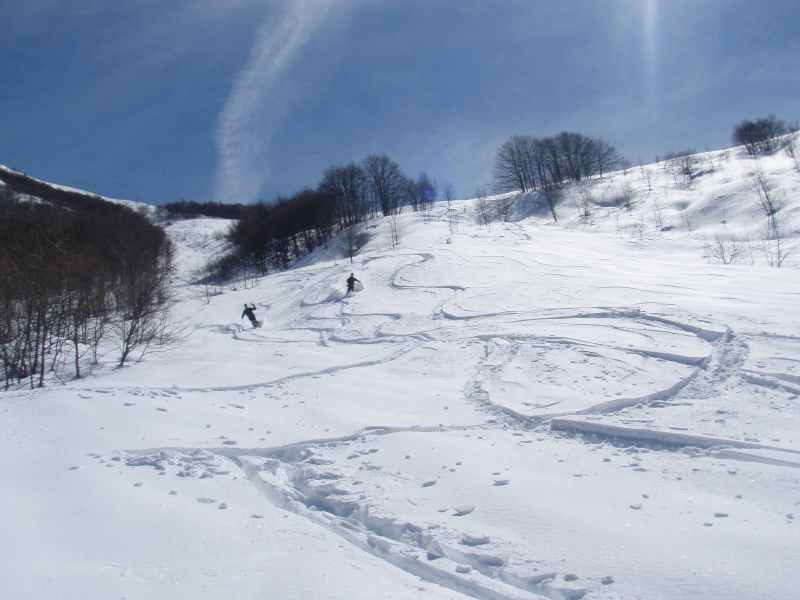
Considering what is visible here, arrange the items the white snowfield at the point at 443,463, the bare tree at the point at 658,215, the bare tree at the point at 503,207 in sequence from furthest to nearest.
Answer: the bare tree at the point at 503,207 → the bare tree at the point at 658,215 → the white snowfield at the point at 443,463

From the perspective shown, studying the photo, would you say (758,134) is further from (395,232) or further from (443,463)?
(443,463)

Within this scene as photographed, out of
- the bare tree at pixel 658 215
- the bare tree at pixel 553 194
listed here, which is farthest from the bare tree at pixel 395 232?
the bare tree at pixel 658 215

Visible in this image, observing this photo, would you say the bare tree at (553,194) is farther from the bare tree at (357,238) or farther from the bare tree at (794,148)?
the bare tree at (357,238)

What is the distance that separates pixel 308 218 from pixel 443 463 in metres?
51.7

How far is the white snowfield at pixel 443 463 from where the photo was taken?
340cm

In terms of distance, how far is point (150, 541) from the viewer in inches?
151

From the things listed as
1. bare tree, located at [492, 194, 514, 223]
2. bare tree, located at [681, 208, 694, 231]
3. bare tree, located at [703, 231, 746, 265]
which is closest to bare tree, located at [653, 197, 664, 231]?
bare tree, located at [681, 208, 694, 231]

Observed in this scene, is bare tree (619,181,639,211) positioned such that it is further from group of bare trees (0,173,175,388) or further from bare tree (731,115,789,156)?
group of bare trees (0,173,175,388)

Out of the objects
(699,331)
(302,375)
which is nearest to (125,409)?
(302,375)

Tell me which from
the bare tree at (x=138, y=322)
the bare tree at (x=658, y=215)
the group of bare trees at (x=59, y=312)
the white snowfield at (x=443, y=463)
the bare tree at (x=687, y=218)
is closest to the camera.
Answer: the white snowfield at (x=443, y=463)

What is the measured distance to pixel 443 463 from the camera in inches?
215

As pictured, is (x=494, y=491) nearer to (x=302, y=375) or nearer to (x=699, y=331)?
(x=302, y=375)

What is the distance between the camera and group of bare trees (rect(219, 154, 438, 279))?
172ft

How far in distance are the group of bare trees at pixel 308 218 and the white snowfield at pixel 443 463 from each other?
124ft
